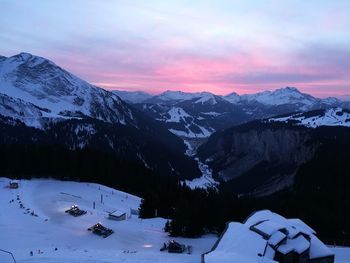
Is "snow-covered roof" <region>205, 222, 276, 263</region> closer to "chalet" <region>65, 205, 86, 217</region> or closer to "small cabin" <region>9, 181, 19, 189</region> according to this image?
"chalet" <region>65, 205, 86, 217</region>

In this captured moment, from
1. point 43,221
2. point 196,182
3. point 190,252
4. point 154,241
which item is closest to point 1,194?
point 43,221

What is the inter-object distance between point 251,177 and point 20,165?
5278 inches

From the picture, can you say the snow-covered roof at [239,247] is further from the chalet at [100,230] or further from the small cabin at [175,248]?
the chalet at [100,230]

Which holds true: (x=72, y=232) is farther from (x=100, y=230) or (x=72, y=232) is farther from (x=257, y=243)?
(x=257, y=243)

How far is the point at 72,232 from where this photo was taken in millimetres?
51312

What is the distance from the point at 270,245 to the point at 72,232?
963 inches

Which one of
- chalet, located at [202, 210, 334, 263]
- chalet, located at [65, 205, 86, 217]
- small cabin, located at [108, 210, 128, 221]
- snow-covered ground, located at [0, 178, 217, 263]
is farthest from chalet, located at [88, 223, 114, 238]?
chalet, located at [202, 210, 334, 263]

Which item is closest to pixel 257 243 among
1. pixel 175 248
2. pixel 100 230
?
pixel 175 248

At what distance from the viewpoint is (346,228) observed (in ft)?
219

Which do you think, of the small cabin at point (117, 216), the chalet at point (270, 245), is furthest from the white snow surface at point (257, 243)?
the small cabin at point (117, 216)

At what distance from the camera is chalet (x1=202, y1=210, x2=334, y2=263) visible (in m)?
39.5

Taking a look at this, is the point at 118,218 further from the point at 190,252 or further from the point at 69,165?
the point at 69,165

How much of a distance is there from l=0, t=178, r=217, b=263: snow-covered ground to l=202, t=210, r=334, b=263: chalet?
349 cm

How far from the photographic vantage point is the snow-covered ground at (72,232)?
4041 cm
